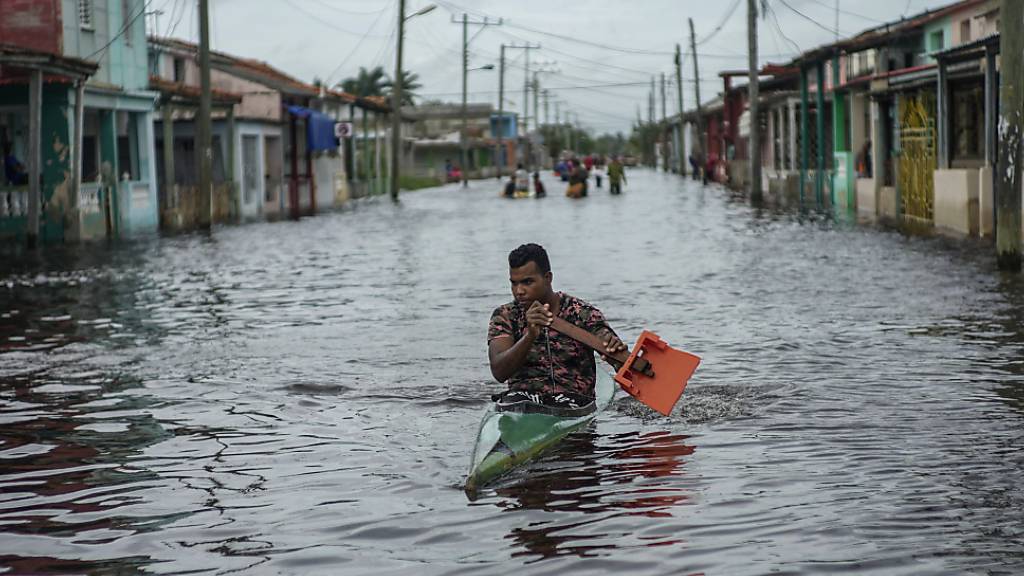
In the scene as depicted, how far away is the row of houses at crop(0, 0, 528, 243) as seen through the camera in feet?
97.3

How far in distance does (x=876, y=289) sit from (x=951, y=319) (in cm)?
304

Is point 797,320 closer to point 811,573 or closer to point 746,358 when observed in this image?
point 746,358

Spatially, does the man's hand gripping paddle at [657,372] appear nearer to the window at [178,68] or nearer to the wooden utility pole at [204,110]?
the wooden utility pole at [204,110]

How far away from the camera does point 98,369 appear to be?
39.3 feet

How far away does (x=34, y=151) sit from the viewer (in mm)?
26641

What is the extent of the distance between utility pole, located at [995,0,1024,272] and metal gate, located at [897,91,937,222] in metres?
11.3

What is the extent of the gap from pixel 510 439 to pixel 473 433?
1409 mm

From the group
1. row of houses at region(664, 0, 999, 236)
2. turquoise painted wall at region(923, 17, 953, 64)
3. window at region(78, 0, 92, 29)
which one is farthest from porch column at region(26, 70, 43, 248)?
turquoise painted wall at region(923, 17, 953, 64)

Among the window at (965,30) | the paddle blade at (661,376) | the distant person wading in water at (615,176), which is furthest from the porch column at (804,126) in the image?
the paddle blade at (661,376)

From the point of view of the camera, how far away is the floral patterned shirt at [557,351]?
26.4 ft

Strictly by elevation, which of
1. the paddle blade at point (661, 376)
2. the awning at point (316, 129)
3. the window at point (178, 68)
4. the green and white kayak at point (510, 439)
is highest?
the window at point (178, 68)

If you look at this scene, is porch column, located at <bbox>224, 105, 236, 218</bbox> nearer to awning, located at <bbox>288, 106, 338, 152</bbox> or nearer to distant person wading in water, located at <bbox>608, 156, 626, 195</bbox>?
awning, located at <bbox>288, 106, 338, 152</bbox>

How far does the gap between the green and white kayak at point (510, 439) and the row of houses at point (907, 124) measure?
52.6 ft

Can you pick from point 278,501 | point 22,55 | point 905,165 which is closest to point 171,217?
point 22,55
